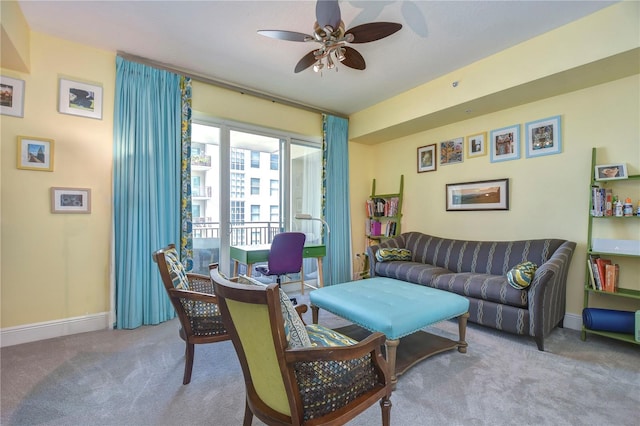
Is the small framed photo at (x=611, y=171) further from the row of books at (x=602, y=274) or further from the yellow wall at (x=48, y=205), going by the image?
the yellow wall at (x=48, y=205)

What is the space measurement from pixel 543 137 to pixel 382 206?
2.23 m

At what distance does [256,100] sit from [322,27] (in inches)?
80.3

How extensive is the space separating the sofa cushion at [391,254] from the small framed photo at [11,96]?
154 inches

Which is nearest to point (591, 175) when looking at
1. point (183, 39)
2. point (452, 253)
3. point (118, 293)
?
point (452, 253)

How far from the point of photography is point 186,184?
308cm

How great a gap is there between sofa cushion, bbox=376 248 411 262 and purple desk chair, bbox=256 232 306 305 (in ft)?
3.65

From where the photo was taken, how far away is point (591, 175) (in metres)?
2.60

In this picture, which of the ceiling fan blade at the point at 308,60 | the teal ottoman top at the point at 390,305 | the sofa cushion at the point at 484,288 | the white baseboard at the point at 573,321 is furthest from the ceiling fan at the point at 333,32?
the white baseboard at the point at 573,321

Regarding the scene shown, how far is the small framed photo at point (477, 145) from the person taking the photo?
3.48 meters

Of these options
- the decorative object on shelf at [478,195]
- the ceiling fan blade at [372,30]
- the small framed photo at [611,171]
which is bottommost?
the decorative object on shelf at [478,195]

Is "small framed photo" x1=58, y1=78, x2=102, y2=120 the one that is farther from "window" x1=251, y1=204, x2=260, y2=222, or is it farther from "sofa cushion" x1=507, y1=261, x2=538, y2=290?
"sofa cushion" x1=507, y1=261, x2=538, y2=290

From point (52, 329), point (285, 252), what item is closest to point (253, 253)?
point (285, 252)

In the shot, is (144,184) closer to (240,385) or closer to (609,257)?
(240,385)

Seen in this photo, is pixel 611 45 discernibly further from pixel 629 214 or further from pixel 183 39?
pixel 183 39
